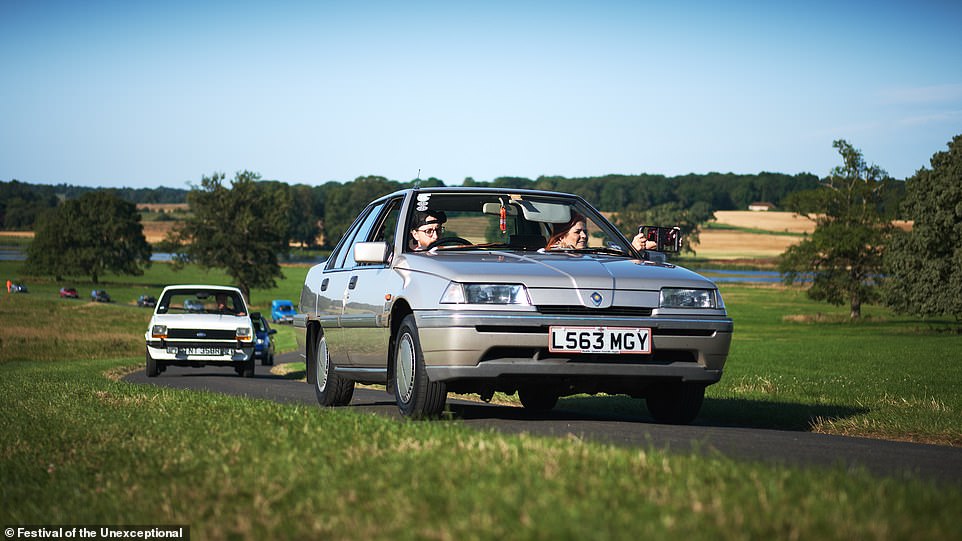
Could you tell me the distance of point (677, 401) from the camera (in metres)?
9.34

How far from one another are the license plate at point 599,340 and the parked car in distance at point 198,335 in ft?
48.3

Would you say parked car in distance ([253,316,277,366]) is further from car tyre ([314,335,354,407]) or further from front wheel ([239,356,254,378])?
car tyre ([314,335,354,407])

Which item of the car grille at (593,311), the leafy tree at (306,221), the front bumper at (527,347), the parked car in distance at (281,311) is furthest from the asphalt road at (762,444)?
the leafy tree at (306,221)

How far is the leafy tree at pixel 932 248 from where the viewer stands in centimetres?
5194

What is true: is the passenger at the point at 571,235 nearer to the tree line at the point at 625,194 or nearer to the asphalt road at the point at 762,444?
the asphalt road at the point at 762,444

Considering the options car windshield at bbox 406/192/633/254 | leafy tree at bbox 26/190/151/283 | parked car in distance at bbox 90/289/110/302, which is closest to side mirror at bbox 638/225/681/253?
car windshield at bbox 406/192/633/254

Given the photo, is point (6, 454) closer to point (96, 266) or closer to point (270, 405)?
point (270, 405)

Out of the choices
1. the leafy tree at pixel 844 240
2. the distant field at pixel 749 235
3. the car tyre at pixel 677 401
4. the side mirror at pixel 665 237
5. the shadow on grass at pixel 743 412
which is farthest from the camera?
the distant field at pixel 749 235

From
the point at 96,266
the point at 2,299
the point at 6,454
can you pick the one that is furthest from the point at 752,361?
the point at 96,266

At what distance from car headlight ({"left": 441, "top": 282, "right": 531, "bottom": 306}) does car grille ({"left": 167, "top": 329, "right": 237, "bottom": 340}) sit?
1496 centimetres

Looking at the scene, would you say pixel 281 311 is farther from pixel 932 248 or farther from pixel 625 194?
pixel 625 194

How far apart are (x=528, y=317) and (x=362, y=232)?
12.1 feet

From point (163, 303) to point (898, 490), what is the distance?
19.6 meters

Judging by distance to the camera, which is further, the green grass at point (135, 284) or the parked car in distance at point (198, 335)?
the green grass at point (135, 284)
